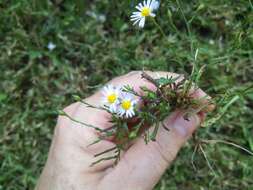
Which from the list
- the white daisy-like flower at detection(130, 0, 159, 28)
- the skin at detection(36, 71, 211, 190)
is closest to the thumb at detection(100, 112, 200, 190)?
the skin at detection(36, 71, 211, 190)

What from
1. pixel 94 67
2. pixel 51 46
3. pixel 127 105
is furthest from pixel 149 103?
pixel 51 46

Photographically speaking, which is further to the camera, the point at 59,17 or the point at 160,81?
the point at 59,17

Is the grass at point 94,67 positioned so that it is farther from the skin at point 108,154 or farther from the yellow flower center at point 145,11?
the yellow flower center at point 145,11

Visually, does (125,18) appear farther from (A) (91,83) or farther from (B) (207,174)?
(B) (207,174)

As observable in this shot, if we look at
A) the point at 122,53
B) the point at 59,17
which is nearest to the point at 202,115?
the point at 122,53

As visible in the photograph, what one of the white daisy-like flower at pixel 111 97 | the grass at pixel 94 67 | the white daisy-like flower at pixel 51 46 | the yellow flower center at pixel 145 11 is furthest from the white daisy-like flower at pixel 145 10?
the white daisy-like flower at pixel 51 46

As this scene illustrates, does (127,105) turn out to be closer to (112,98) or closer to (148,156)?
(112,98)
